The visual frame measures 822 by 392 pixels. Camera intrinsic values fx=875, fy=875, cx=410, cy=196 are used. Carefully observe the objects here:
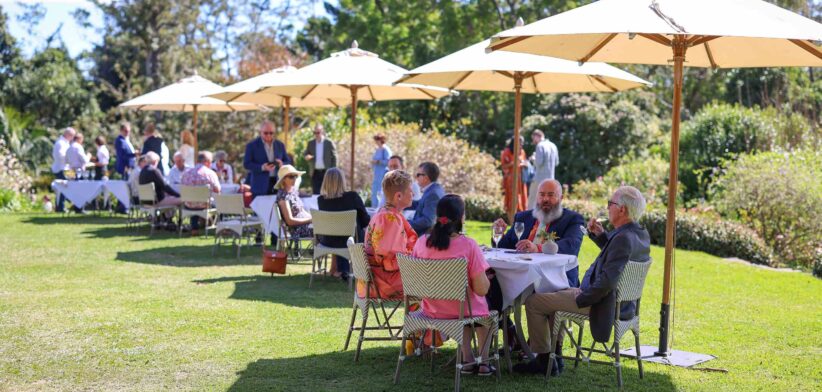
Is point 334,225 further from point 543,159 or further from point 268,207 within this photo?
point 543,159

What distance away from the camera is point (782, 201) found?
12.9 meters

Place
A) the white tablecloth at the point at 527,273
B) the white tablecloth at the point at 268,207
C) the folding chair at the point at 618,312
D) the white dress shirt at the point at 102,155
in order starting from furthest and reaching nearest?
the white dress shirt at the point at 102,155, the white tablecloth at the point at 268,207, the white tablecloth at the point at 527,273, the folding chair at the point at 618,312

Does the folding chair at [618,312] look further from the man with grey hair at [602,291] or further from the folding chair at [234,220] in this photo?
the folding chair at [234,220]

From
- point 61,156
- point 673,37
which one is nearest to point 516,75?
point 673,37

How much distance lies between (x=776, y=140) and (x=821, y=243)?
5769mm

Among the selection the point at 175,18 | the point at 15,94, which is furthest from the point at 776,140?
the point at 15,94

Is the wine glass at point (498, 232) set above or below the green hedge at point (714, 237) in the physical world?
above

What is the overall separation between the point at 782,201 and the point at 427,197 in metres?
6.97

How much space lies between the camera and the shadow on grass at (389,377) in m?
5.60

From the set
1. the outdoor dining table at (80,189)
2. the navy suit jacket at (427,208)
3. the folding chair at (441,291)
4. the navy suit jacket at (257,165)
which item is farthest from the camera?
the outdoor dining table at (80,189)

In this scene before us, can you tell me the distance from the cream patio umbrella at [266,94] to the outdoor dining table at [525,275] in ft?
19.4

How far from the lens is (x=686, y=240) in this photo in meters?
13.6

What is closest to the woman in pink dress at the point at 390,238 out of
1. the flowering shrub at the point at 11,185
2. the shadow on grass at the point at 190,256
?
the shadow on grass at the point at 190,256

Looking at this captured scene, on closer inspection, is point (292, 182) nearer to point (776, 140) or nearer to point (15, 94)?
point (776, 140)
